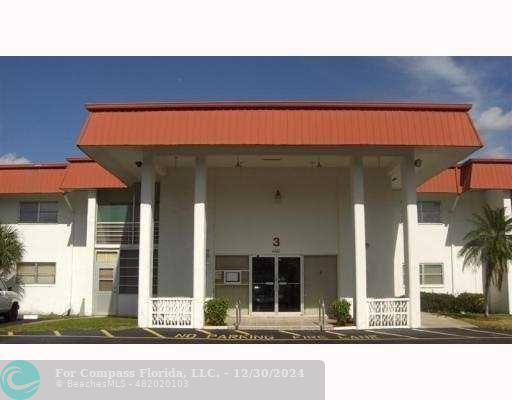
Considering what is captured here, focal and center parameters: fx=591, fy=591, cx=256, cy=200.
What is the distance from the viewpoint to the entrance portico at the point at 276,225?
17312 millimetres

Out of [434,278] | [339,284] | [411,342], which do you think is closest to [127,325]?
[339,284]

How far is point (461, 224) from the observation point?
2558 centimetres

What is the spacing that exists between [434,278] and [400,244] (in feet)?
8.33

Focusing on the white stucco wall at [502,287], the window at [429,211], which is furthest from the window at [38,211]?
the white stucco wall at [502,287]

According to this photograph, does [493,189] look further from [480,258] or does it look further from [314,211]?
[314,211]

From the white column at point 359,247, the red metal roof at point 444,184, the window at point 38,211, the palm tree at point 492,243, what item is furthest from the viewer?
the window at point 38,211

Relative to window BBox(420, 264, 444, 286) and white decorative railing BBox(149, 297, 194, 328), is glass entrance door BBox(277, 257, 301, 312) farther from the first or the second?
window BBox(420, 264, 444, 286)

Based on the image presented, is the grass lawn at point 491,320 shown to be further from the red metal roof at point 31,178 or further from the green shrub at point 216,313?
the red metal roof at point 31,178

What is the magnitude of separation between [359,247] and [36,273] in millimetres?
15082

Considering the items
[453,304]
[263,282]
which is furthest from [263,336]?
[453,304]

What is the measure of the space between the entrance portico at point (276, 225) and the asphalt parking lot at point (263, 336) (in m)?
1.19

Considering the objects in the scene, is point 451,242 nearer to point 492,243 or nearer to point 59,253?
point 492,243
